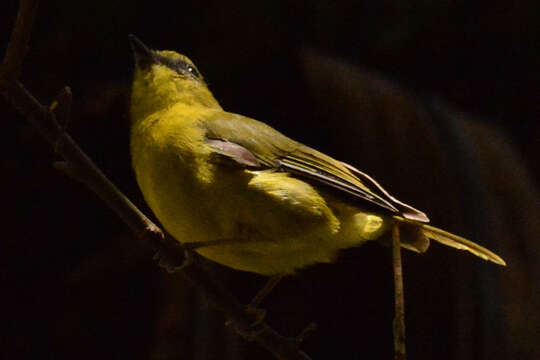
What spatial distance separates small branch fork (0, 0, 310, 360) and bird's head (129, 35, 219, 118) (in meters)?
0.93

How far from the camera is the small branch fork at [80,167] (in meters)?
1.61

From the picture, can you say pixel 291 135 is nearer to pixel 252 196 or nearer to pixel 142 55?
pixel 142 55

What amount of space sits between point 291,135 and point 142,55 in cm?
191

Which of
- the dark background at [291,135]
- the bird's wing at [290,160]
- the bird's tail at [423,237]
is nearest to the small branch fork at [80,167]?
the bird's wing at [290,160]

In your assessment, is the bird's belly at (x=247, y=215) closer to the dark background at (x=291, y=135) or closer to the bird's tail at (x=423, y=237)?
the bird's tail at (x=423, y=237)

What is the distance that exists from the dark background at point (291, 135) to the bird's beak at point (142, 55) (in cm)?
100

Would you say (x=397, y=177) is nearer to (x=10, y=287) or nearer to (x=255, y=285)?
(x=255, y=285)

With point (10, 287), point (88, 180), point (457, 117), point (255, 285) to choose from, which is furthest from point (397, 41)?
point (88, 180)

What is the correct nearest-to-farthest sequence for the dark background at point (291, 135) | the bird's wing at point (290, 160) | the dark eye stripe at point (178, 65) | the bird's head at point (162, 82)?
the bird's wing at point (290, 160) → the bird's head at point (162, 82) → the dark eye stripe at point (178, 65) → the dark background at point (291, 135)

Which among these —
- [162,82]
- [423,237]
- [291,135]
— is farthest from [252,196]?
[291,135]

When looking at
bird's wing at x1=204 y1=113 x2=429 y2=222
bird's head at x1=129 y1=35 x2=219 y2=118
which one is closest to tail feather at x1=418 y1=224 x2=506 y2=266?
bird's wing at x1=204 y1=113 x2=429 y2=222

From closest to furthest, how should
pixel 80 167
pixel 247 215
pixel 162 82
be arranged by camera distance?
pixel 80 167 → pixel 247 215 → pixel 162 82

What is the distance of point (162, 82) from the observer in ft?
9.71

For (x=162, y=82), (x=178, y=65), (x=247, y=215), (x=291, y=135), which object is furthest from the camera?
(x=291, y=135)
